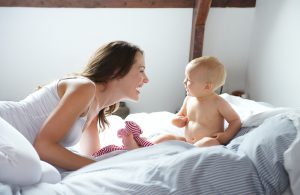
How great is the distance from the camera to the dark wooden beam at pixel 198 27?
2.74 meters

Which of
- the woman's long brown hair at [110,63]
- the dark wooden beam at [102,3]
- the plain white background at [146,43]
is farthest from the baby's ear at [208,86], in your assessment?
the dark wooden beam at [102,3]

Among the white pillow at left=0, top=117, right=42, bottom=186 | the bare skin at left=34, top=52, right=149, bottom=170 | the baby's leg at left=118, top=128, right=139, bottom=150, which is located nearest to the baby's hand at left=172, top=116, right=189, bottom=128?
the baby's leg at left=118, top=128, right=139, bottom=150

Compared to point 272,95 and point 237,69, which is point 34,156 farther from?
point 237,69

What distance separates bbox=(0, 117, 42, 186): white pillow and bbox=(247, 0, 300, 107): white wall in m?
1.92

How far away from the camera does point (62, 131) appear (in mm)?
1120

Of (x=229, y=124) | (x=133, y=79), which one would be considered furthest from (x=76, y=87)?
(x=229, y=124)

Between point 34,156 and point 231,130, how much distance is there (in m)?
0.82

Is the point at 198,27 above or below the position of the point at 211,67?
above

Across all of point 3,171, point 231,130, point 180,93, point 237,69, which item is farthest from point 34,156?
point 237,69

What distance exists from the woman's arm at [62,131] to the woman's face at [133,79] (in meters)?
0.29

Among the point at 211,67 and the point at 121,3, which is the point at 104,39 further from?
the point at 211,67

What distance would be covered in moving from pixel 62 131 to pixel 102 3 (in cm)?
201

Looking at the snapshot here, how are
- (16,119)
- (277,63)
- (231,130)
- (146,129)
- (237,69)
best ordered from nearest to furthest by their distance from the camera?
(16,119) → (231,130) → (146,129) → (277,63) → (237,69)

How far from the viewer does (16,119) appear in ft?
3.94
